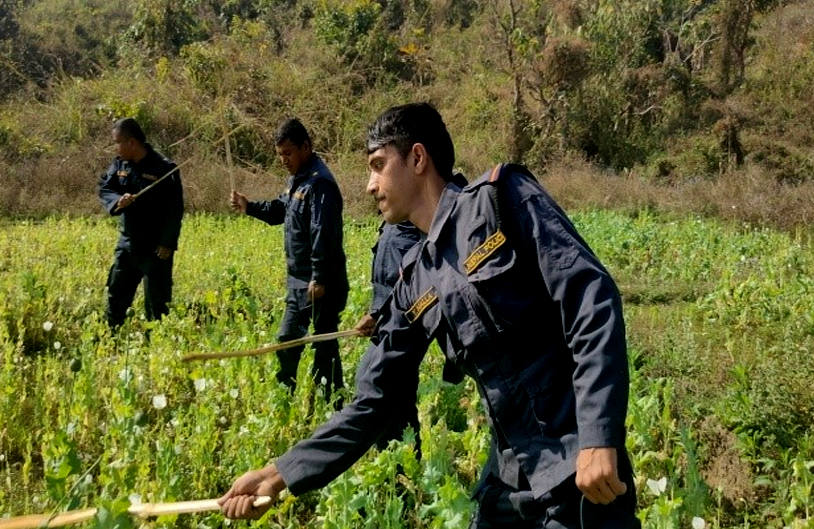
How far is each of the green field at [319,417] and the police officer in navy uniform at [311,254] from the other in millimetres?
200

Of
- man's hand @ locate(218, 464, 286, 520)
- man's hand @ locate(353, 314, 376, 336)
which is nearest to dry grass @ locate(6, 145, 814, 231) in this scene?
man's hand @ locate(353, 314, 376, 336)

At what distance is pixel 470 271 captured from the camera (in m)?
1.96

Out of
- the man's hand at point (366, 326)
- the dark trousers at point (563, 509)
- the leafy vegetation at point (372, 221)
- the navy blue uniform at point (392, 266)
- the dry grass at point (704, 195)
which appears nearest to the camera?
the dark trousers at point (563, 509)

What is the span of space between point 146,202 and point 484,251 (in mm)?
5118

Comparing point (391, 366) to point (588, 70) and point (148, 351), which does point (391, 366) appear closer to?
point (148, 351)

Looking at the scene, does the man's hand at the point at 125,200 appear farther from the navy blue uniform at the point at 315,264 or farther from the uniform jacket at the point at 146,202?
the navy blue uniform at the point at 315,264

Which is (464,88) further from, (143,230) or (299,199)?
(299,199)

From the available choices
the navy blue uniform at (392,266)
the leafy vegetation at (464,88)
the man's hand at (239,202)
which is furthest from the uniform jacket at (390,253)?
the leafy vegetation at (464,88)

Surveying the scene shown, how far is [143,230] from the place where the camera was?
650 centimetres

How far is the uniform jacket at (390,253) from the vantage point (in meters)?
4.01

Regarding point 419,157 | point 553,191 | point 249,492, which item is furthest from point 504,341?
point 553,191

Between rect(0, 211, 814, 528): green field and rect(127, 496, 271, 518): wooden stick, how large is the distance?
0.10m

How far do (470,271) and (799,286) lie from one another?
6571 mm

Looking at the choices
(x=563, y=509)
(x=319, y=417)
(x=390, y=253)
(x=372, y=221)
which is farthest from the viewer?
(x=372, y=221)
